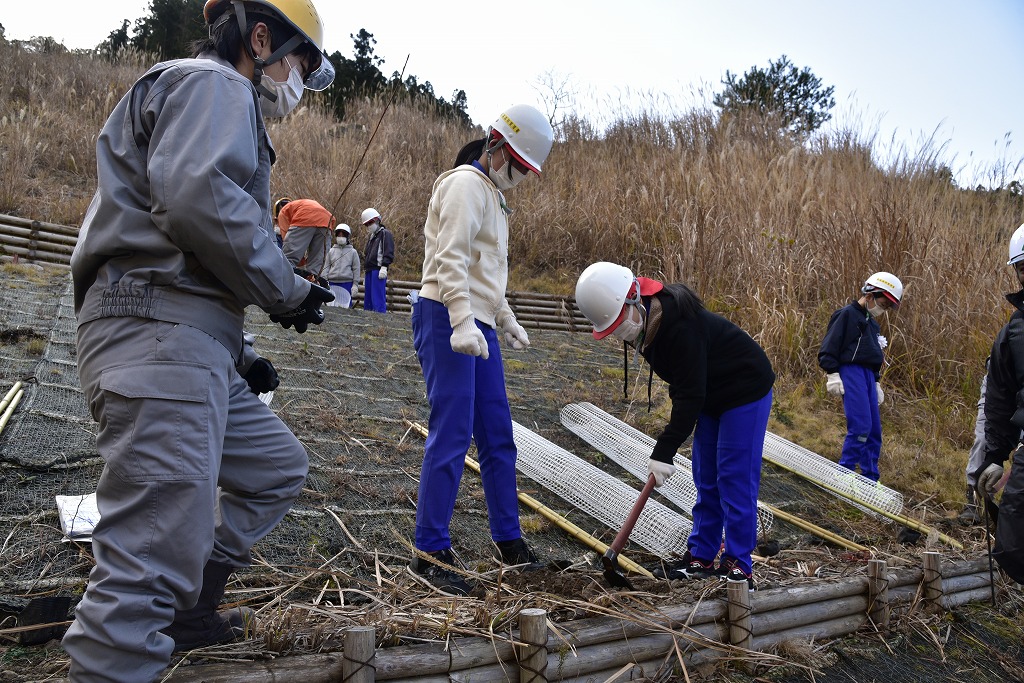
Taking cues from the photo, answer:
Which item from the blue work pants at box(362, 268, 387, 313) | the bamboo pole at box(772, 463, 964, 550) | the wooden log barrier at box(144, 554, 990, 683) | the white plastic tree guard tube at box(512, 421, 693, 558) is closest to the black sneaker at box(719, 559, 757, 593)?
the wooden log barrier at box(144, 554, 990, 683)

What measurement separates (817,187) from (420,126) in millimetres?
9003

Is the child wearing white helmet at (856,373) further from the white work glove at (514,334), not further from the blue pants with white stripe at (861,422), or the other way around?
the white work glove at (514,334)

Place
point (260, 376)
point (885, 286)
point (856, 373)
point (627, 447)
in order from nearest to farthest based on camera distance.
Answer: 1. point (260, 376)
2. point (627, 447)
3. point (856, 373)
4. point (885, 286)

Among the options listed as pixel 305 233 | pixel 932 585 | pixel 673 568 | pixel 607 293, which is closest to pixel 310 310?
pixel 607 293

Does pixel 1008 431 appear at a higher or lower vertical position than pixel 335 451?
higher

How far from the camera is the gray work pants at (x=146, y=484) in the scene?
5.30ft

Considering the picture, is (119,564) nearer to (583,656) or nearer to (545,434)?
(583,656)

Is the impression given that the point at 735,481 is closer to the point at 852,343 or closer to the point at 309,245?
the point at 852,343

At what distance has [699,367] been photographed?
128 inches

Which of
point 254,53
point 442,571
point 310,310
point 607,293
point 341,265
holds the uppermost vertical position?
point 254,53

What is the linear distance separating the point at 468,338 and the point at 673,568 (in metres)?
1.52

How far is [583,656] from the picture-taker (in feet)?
8.16

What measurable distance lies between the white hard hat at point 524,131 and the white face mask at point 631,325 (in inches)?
26.7

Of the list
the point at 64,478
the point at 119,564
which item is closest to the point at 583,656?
the point at 119,564
